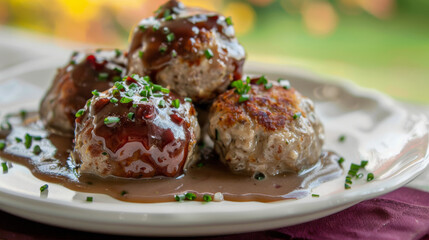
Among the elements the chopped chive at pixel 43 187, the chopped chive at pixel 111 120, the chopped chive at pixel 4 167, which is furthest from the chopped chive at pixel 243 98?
the chopped chive at pixel 4 167

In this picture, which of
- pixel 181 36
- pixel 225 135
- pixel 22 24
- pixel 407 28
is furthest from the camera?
pixel 22 24

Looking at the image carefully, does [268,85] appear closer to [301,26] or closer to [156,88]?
[156,88]

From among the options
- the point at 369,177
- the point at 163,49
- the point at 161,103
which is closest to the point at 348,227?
the point at 369,177

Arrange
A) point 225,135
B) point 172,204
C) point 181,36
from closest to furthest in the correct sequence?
point 172,204 < point 225,135 < point 181,36

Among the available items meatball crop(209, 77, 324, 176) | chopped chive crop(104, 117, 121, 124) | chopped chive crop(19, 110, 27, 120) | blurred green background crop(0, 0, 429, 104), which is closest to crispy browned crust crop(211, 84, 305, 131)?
meatball crop(209, 77, 324, 176)

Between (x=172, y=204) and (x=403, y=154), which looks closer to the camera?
(x=172, y=204)

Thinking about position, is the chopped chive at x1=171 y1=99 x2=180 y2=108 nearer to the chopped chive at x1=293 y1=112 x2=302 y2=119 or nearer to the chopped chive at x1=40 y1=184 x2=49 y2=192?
the chopped chive at x1=293 y1=112 x2=302 y2=119

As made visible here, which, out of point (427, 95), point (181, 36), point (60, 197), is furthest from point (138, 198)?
point (427, 95)

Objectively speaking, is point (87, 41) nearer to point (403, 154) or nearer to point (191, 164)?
point (191, 164)

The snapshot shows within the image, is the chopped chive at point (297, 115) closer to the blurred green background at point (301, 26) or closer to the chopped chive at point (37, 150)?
the chopped chive at point (37, 150)
